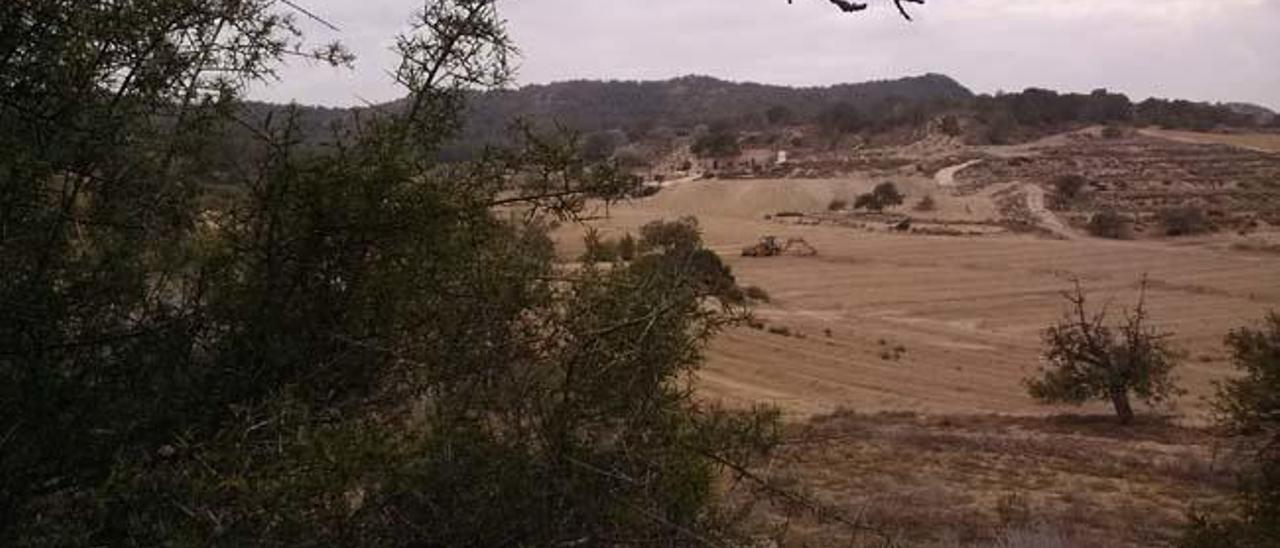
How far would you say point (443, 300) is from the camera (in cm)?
389

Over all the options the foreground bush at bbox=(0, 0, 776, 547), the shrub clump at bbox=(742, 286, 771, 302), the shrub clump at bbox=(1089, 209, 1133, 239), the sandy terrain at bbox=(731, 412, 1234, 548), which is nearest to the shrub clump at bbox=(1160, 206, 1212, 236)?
the shrub clump at bbox=(1089, 209, 1133, 239)

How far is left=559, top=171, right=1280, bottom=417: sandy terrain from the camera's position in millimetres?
A: 30031

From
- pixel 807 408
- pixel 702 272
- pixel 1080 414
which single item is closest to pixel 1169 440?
pixel 1080 414

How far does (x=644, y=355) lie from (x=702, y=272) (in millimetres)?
641

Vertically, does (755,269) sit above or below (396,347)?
below

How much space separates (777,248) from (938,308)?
55.7 feet

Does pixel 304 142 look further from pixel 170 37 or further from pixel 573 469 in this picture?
pixel 573 469

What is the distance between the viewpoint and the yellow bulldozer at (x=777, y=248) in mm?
60781

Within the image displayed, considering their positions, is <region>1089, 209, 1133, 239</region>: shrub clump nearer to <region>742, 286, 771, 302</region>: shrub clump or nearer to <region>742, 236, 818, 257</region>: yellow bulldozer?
<region>742, 236, 818, 257</region>: yellow bulldozer

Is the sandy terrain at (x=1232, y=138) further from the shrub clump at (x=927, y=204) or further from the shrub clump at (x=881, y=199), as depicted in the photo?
the shrub clump at (x=881, y=199)

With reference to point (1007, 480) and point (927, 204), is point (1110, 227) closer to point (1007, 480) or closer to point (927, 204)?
point (927, 204)

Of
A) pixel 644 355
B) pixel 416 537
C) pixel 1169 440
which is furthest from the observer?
pixel 1169 440

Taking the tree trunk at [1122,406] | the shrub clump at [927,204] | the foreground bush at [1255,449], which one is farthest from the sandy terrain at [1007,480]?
the shrub clump at [927,204]

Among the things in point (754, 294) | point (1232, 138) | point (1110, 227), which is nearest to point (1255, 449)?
point (754, 294)
